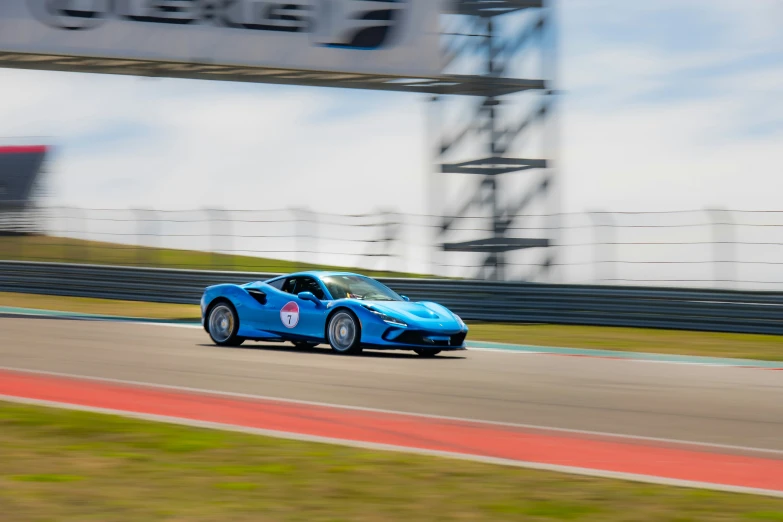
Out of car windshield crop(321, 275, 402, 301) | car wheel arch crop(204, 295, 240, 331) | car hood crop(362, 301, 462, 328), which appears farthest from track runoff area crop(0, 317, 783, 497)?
car windshield crop(321, 275, 402, 301)

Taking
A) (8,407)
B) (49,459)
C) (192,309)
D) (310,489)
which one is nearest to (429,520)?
(310,489)

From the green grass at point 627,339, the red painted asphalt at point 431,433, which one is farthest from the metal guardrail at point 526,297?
the red painted asphalt at point 431,433

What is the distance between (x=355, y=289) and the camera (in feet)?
41.2

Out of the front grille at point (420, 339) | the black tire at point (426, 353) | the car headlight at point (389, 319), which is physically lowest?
the black tire at point (426, 353)

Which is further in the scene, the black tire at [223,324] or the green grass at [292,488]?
the black tire at [223,324]

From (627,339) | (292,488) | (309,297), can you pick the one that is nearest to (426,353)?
(309,297)

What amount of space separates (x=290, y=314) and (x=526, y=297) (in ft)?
20.5

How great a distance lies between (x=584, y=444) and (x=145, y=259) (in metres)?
17.9

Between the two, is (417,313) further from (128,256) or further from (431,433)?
(128,256)

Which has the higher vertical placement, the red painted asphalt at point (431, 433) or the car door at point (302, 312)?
the car door at point (302, 312)

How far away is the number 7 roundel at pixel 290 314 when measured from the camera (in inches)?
492

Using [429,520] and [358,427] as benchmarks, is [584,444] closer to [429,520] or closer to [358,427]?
[358,427]

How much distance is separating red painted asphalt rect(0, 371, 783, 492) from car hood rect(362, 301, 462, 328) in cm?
372

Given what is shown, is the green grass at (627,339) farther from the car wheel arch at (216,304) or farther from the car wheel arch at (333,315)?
the car wheel arch at (216,304)
